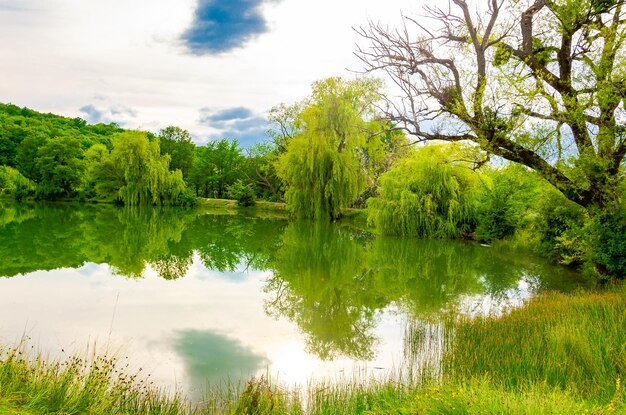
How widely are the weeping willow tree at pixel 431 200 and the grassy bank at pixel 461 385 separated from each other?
14.6 m

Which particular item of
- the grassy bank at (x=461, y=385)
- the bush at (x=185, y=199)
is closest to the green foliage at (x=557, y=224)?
the grassy bank at (x=461, y=385)

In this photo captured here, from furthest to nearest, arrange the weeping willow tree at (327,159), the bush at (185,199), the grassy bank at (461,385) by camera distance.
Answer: the bush at (185,199)
the weeping willow tree at (327,159)
the grassy bank at (461,385)

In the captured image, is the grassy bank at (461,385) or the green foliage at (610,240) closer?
the grassy bank at (461,385)

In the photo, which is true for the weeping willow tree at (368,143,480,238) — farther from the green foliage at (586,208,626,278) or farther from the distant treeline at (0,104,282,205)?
the distant treeline at (0,104,282,205)

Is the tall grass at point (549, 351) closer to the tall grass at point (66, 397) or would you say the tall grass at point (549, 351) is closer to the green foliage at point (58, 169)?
the tall grass at point (66, 397)

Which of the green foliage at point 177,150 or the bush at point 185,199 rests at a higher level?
the green foliage at point 177,150

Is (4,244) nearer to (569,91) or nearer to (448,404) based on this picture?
(448,404)

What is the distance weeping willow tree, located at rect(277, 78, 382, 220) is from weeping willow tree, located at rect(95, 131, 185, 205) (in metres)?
14.2

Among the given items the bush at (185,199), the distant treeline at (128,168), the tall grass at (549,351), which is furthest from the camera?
the bush at (185,199)

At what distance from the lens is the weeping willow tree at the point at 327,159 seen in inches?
1185

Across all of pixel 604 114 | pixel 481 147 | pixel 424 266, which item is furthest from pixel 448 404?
pixel 424 266

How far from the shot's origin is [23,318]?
24.3ft

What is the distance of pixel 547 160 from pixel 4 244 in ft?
55.3

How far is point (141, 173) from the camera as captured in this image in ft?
131
